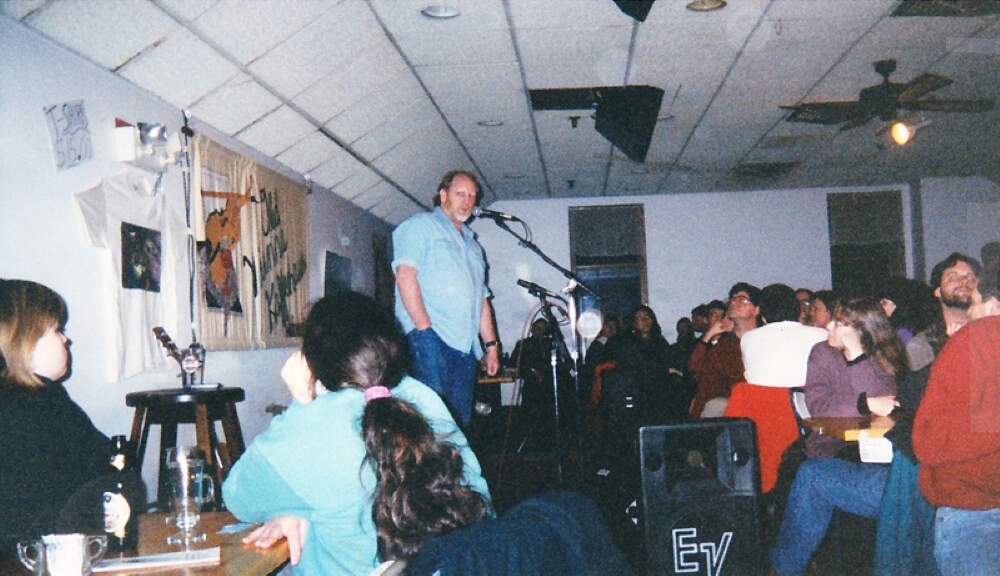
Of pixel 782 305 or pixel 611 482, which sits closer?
pixel 782 305

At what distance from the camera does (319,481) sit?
5.08 ft

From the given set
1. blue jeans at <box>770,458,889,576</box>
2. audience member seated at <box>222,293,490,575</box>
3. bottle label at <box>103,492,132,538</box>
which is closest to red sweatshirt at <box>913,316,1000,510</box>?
blue jeans at <box>770,458,889,576</box>

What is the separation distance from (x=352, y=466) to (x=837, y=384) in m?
Answer: 2.69

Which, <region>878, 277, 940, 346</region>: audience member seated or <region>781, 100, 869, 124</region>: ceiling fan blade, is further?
<region>781, 100, 869, 124</region>: ceiling fan blade

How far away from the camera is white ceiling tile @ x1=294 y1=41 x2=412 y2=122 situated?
4.96 metres

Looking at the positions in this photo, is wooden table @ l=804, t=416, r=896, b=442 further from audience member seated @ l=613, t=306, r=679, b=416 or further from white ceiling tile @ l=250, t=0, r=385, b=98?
white ceiling tile @ l=250, t=0, r=385, b=98

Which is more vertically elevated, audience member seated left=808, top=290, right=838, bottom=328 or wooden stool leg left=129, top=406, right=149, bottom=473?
audience member seated left=808, top=290, right=838, bottom=328

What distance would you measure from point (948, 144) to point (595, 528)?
28.6 ft

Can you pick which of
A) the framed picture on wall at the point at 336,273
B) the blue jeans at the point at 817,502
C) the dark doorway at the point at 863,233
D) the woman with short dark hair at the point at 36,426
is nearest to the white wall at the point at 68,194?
the woman with short dark hair at the point at 36,426

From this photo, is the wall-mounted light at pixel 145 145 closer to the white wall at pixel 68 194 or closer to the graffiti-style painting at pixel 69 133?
the white wall at pixel 68 194

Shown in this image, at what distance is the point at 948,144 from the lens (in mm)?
8453

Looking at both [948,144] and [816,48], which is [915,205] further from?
[816,48]

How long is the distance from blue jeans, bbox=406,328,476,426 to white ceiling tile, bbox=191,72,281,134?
5.72 feet

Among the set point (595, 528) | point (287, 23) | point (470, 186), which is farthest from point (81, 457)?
point (287, 23)
